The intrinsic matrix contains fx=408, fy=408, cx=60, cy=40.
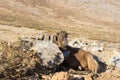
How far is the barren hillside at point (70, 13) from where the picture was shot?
34312 millimetres

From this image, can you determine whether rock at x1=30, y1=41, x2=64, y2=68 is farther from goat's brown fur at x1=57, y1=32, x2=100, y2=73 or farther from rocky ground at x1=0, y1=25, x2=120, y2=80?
goat's brown fur at x1=57, y1=32, x2=100, y2=73

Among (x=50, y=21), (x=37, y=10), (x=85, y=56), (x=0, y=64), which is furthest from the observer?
(x=37, y=10)

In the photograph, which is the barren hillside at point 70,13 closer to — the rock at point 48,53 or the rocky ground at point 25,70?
the rock at point 48,53

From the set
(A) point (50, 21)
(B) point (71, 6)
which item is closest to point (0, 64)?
(A) point (50, 21)

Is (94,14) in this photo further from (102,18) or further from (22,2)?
(22,2)

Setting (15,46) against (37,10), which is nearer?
(15,46)

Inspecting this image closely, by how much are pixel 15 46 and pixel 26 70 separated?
29.3 inches

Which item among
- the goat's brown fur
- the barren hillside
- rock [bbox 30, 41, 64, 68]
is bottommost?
the barren hillside

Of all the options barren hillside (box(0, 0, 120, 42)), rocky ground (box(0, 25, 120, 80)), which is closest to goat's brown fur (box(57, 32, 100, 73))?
rocky ground (box(0, 25, 120, 80))

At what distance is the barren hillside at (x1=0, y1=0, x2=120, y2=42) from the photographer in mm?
34312

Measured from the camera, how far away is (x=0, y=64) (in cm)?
848

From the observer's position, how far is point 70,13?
39281 mm

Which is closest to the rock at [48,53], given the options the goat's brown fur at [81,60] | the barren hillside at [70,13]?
the goat's brown fur at [81,60]

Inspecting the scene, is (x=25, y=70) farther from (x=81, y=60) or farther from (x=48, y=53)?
(x=81, y=60)
